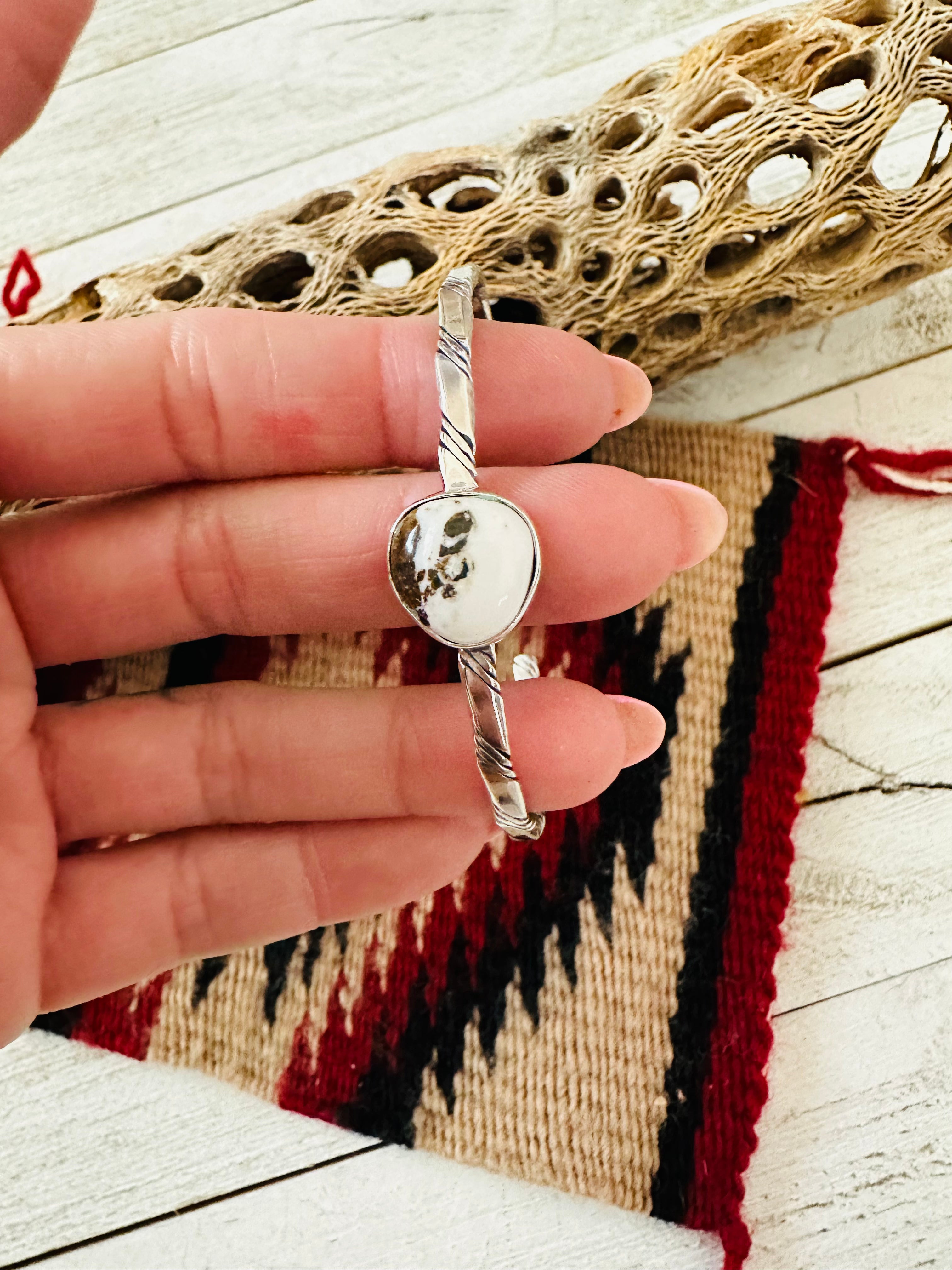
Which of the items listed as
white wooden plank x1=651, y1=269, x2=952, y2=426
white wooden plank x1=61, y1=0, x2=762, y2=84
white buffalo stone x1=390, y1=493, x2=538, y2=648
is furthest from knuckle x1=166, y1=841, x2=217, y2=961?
white wooden plank x1=61, y1=0, x2=762, y2=84

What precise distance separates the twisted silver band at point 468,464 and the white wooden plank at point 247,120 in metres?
0.33

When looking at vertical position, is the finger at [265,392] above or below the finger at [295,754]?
above

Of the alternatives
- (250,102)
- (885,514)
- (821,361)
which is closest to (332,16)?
(250,102)

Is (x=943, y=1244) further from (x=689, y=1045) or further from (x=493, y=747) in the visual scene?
(x=493, y=747)

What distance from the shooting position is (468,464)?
55 cm

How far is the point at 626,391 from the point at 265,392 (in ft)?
0.68

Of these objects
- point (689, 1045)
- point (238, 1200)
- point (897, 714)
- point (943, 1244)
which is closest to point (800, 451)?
point (897, 714)

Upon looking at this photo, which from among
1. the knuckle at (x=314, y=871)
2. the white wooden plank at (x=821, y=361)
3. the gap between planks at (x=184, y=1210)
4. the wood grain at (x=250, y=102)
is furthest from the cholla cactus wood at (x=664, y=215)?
the gap between planks at (x=184, y=1210)

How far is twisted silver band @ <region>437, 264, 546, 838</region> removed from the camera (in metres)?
0.55

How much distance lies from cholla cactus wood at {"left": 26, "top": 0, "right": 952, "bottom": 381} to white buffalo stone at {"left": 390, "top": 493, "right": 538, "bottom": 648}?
7.7 inches

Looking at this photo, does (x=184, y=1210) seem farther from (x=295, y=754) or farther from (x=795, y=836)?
(x=795, y=836)

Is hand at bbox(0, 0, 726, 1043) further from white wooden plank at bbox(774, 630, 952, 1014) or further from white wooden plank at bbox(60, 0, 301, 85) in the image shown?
white wooden plank at bbox(60, 0, 301, 85)

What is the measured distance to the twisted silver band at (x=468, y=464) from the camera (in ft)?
1.82

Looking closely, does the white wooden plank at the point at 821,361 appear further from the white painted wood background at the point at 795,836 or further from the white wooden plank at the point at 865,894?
the white wooden plank at the point at 865,894
